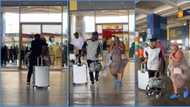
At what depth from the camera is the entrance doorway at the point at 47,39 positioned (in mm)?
15214

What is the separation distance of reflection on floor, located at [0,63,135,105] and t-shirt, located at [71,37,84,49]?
0.92 metres

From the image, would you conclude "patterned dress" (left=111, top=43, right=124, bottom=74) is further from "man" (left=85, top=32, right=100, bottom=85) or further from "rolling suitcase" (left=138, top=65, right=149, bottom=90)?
"rolling suitcase" (left=138, top=65, right=149, bottom=90)

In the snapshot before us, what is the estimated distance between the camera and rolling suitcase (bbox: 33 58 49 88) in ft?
51.3

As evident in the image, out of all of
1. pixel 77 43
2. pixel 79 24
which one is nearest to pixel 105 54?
pixel 77 43

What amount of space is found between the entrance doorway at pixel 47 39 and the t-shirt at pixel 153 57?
2.42 meters

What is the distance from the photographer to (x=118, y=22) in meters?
14.5

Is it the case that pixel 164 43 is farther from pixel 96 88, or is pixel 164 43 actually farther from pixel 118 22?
pixel 96 88

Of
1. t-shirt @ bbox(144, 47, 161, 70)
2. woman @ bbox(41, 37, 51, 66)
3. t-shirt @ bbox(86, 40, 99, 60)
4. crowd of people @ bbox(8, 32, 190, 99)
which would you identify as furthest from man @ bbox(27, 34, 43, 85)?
t-shirt @ bbox(144, 47, 161, 70)

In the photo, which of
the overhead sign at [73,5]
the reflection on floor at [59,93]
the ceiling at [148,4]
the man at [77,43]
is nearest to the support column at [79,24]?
the man at [77,43]

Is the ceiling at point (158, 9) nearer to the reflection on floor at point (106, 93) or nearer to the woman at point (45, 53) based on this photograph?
Answer: the reflection on floor at point (106, 93)

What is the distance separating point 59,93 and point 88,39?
181 centimetres

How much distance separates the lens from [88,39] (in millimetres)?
15367

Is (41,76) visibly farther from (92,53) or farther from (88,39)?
(88,39)

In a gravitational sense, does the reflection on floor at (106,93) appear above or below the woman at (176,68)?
below
